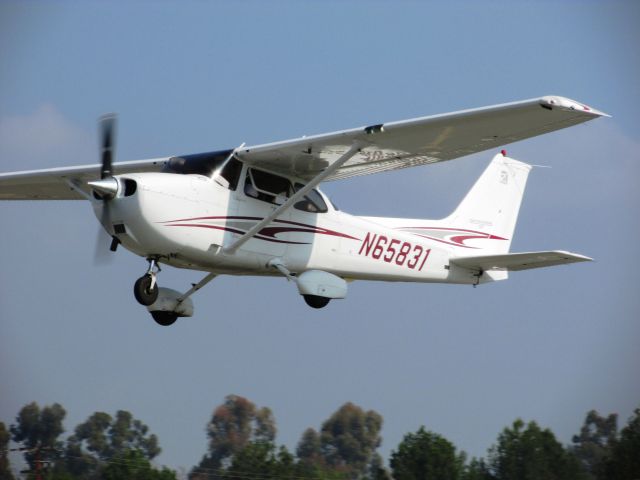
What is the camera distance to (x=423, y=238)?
1648 cm

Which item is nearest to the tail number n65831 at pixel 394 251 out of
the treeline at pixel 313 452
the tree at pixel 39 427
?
the treeline at pixel 313 452

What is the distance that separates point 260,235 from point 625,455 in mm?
16058

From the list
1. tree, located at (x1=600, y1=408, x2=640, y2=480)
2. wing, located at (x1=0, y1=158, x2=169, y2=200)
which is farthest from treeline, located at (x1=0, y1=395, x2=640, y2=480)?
wing, located at (x1=0, y1=158, x2=169, y2=200)

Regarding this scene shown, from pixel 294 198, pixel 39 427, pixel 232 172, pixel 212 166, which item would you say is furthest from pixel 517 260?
pixel 39 427

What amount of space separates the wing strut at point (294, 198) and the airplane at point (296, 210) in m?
0.02

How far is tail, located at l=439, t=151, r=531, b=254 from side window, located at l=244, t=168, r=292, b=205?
411 cm

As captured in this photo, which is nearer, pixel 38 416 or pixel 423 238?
pixel 423 238

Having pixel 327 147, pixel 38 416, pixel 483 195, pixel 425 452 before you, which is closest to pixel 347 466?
pixel 38 416

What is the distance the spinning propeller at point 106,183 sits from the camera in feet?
42.9

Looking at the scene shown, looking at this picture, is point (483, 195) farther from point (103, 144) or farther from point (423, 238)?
point (103, 144)

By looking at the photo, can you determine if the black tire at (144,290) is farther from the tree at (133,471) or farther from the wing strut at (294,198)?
the tree at (133,471)

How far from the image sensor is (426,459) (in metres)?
36.1

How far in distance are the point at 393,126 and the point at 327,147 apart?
1.15 m

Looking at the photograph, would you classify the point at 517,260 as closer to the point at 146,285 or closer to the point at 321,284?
the point at 321,284
